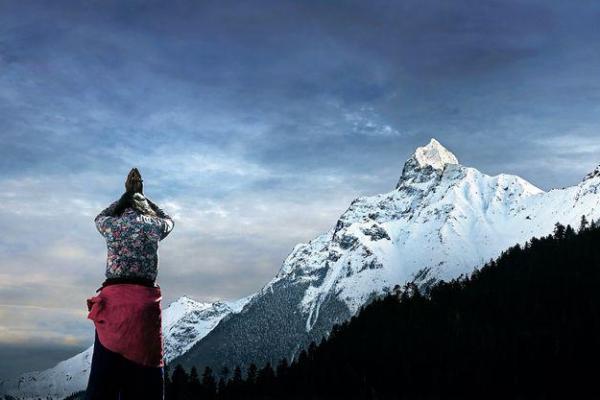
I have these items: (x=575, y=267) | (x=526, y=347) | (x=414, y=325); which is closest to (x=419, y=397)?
(x=526, y=347)

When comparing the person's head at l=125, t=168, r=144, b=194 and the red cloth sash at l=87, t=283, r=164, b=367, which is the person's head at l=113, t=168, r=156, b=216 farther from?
the red cloth sash at l=87, t=283, r=164, b=367

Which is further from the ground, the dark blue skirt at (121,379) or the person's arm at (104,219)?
the person's arm at (104,219)

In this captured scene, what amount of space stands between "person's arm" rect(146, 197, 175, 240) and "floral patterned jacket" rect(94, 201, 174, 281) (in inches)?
1.2

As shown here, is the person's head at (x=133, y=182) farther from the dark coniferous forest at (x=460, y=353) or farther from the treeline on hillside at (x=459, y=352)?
the treeline on hillside at (x=459, y=352)

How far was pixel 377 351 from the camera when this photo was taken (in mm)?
164750

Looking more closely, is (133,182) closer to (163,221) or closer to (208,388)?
(163,221)

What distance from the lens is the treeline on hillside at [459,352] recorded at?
5241 inches

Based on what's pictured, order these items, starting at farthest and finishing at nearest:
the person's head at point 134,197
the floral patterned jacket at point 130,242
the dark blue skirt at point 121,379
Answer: the person's head at point 134,197, the floral patterned jacket at point 130,242, the dark blue skirt at point 121,379

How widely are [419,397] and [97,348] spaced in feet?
438

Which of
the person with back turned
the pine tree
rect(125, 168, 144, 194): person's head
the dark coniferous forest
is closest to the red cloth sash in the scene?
the person with back turned

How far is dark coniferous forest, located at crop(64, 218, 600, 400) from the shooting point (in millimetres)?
132750

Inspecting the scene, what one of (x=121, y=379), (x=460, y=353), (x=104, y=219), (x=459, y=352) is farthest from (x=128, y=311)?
(x=459, y=352)

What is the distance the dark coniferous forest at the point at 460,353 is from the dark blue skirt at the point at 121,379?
109 m

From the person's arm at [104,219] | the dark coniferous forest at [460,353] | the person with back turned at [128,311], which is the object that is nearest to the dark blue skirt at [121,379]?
the person with back turned at [128,311]
